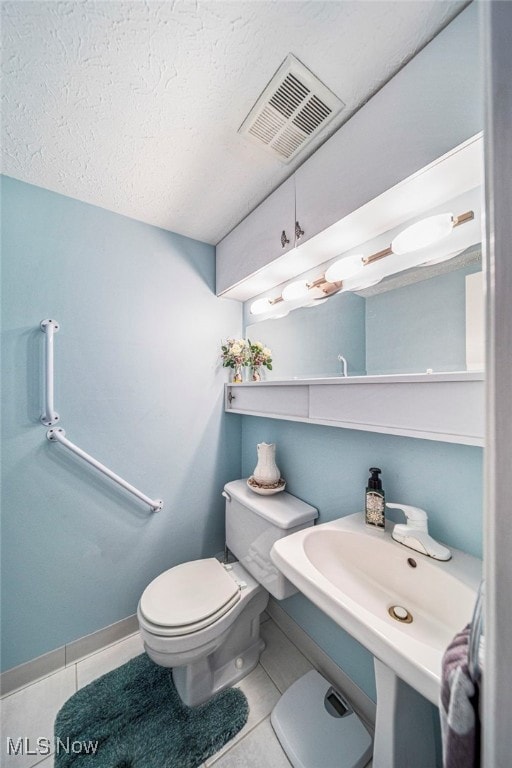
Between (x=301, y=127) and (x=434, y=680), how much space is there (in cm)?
146

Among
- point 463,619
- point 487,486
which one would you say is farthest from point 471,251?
point 463,619

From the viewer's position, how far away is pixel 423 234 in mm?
853

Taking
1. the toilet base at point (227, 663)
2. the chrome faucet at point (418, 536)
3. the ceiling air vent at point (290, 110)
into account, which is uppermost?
the ceiling air vent at point (290, 110)

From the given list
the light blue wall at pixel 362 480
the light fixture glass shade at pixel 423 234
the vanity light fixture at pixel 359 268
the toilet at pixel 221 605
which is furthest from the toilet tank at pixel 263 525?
the light fixture glass shade at pixel 423 234

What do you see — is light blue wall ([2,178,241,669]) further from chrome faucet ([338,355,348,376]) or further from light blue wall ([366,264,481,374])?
light blue wall ([366,264,481,374])

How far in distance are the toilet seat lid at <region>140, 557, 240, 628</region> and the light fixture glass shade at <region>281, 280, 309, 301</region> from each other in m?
1.35

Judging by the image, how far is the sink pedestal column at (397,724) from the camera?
0.65 meters

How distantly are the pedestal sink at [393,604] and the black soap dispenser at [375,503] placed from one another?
31mm

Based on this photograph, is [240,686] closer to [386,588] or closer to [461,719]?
[386,588]

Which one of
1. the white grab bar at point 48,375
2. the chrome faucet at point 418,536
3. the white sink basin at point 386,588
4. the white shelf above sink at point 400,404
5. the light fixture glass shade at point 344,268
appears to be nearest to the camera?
the white sink basin at point 386,588

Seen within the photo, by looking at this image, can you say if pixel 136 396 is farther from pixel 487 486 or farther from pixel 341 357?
pixel 487 486

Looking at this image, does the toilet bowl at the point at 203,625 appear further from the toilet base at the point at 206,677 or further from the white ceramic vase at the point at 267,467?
the white ceramic vase at the point at 267,467

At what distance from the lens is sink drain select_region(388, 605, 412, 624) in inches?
29.5

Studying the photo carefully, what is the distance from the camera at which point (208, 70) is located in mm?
775
